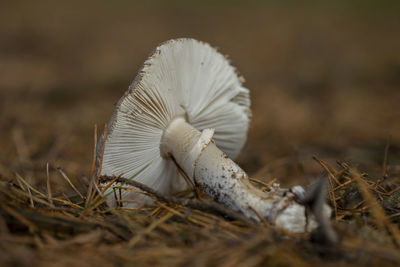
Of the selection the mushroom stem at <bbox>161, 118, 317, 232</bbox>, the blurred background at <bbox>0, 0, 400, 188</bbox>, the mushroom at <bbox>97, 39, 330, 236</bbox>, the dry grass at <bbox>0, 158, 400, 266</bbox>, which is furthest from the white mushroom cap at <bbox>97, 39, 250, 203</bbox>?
the blurred background at <bbox>0, 0, 400, 188</bbox>

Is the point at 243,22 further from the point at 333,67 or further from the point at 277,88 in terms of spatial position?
the point at 277,88

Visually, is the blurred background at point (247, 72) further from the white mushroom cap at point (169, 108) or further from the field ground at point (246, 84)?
the white mushroom cap at point (169, 108)

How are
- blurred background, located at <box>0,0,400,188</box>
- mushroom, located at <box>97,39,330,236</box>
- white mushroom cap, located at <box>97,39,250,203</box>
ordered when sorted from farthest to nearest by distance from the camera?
blurred background, located at <box>0,0,400,188</box> < white mushroom cap, located at <box>97,39,250,203</box> < mushroom, located at <box>97,39,330,236</box>

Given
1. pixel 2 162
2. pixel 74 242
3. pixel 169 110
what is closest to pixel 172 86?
pixel 169 110

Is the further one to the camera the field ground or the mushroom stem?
the mushroom stem

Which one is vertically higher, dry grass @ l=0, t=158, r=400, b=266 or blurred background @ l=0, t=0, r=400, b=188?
blurred background @ l=0, t=0, r=400, b=188

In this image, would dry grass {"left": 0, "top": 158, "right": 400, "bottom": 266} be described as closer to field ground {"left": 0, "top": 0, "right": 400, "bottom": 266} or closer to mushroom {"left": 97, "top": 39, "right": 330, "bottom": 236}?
field ground {"left": 0, "top": 0, "right": 400, "bottom": 266}

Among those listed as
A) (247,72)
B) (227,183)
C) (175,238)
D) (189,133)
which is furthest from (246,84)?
(175,238)

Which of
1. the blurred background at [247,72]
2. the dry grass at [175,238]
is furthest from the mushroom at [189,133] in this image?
the blurred background at [247,72]
